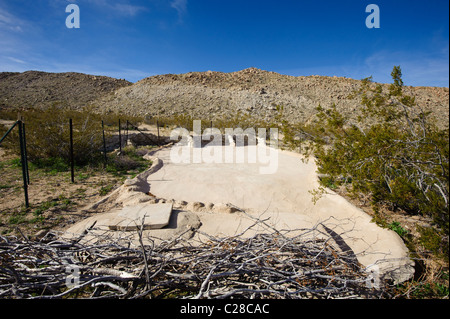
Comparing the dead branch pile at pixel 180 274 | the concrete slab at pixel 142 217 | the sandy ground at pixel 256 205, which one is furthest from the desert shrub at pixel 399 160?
the concrete slab at pixel 142 217

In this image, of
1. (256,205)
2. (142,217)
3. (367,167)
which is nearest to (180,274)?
(142,217)

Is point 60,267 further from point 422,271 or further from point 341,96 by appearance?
point 341,96

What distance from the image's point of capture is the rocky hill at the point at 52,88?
36.1 meters

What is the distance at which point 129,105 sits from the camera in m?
35.8

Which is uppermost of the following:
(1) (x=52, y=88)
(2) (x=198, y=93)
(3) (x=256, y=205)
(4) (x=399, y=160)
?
(1) (x=52, y=88)

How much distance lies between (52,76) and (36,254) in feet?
186

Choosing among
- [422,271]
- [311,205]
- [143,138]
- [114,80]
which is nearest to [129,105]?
[114,80]

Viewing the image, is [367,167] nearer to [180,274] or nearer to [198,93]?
[180,274]

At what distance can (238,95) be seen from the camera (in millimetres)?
36938

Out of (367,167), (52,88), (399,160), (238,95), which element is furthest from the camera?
(52,88)

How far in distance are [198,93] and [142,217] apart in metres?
35.9

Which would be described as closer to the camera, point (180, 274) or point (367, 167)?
point (180, 274)

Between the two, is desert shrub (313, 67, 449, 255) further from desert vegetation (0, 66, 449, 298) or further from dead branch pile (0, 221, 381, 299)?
dead branch pile (0, 221, 381, 299)

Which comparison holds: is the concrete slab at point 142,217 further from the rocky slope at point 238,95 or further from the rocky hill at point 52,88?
the rocky hill at point 52,88
